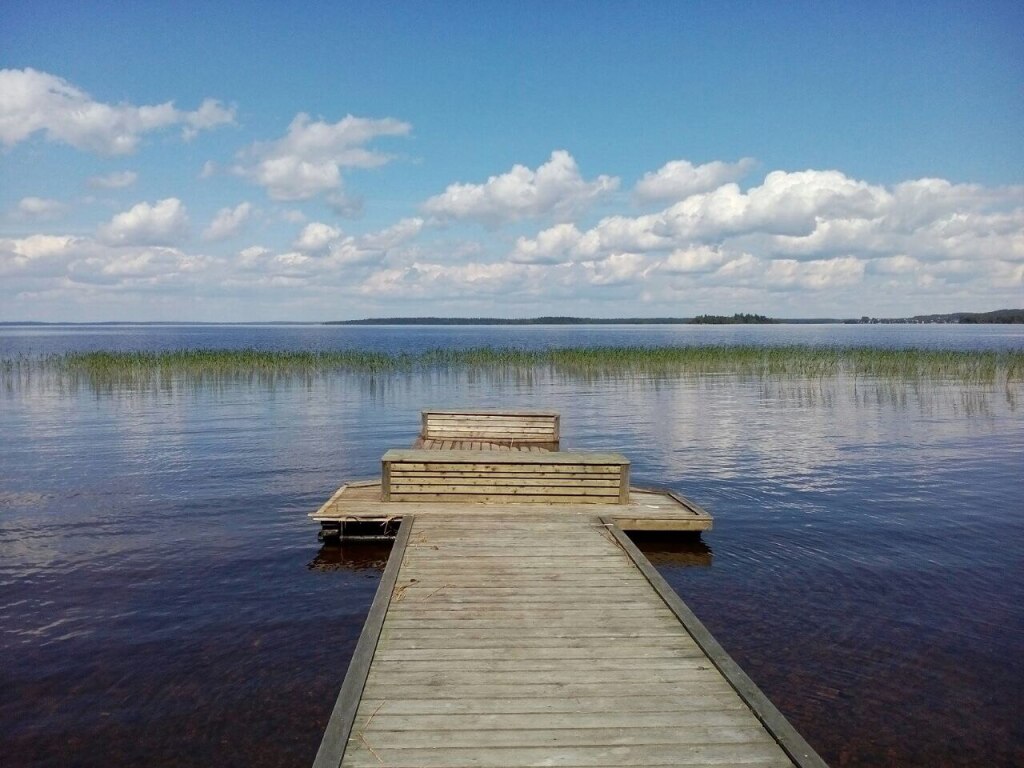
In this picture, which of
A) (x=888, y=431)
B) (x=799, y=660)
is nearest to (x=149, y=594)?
(x=799, y=660)

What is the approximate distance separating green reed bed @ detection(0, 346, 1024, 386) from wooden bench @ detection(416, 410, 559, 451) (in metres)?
23.5

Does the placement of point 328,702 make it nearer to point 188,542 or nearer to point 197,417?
point 188,542

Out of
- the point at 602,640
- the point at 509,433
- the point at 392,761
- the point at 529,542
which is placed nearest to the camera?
the point at 392,761

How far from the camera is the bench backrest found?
1947 centimetres

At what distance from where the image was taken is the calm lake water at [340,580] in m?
7.30

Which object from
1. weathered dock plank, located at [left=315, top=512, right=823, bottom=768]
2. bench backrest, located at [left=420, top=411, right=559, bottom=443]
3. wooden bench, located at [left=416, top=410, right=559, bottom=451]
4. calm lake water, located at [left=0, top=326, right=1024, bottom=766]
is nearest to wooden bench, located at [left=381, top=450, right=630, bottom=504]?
calm lake water, located at [left=0, top=326, right=1024, bottom=766]

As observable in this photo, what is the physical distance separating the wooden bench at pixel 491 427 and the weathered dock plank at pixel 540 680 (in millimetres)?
10049

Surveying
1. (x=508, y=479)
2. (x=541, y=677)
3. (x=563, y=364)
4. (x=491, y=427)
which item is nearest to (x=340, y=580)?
(x=508, y=479)

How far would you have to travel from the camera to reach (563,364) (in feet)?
158

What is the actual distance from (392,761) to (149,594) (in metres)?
7.18

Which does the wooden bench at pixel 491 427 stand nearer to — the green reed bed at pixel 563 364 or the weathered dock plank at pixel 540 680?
the weathered dock plank at pixel 540 680

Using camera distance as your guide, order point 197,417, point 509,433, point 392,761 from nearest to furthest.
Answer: point 392,761 → point 509,433 → point 197,417

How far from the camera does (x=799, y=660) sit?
8.49 m

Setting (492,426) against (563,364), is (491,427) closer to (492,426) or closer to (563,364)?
(492,426)
